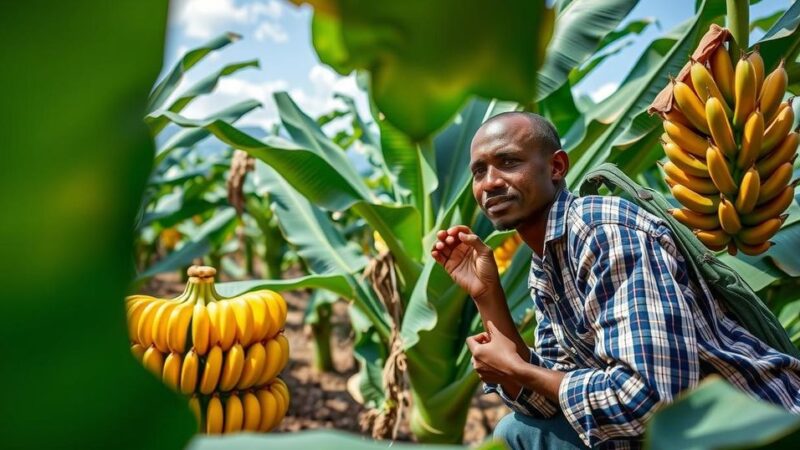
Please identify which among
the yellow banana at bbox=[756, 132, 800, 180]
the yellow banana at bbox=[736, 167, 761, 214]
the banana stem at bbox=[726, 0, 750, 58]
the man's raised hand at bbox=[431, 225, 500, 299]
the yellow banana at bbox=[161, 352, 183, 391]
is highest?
the banana stem at bbox=[726, 0, 750, 58]

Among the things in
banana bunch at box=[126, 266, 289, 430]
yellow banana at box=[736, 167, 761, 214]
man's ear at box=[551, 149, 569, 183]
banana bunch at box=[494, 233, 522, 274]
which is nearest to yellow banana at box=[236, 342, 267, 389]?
banana bunch at box=[126, 266, 289, 430]

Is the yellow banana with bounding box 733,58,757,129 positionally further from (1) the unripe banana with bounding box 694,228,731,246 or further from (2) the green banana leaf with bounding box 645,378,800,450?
(2) the green banana leaf with bounding box 645,378,800,450

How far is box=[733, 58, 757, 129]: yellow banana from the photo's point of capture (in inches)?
36.7

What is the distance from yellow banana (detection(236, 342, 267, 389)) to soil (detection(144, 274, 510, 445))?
88cm

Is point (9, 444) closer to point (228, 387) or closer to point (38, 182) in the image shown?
point (38, 182)

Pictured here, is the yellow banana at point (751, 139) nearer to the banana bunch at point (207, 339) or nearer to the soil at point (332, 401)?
the banana bunch at point (207, 339)

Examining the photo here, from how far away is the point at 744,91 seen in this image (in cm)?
95

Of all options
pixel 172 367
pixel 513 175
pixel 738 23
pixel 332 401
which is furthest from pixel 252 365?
pixel 332 401

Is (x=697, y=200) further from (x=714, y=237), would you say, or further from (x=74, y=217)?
(x=74, y=217)

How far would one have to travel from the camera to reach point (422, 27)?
0.13m

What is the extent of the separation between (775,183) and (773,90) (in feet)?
0.51

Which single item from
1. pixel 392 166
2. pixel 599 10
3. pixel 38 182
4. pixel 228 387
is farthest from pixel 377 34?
pixel 392 166

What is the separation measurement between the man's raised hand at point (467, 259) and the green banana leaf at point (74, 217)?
32.4 inches

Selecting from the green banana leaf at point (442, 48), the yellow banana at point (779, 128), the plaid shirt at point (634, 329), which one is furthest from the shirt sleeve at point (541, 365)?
the green banana leaf at point (442, 48)
